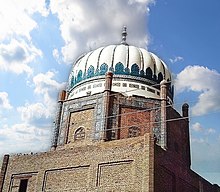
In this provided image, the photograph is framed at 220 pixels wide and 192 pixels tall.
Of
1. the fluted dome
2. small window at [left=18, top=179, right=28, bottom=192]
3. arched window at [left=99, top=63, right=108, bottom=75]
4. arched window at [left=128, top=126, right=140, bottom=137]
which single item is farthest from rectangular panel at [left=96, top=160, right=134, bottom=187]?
arched window at [left=99, top=63, right=108, bottom=75]

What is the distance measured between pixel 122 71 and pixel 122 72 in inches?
2.6

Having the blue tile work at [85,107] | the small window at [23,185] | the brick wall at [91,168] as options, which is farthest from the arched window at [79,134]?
the small window at [23,185]

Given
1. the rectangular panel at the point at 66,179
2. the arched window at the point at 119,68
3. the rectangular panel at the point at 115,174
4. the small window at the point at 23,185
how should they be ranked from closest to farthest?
the rectangular panel at the point at 115,174 < the rectangular panel at the point at 66,179 < the small window at the point at 23,185 < the arched window at the point at 119,68

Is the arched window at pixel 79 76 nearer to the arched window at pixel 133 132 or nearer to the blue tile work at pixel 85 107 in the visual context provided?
the blue tile work at pixel 85 107

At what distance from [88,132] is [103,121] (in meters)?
1.09

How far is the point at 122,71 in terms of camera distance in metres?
23.7

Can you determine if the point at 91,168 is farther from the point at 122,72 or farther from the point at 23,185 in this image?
the point at 122,72

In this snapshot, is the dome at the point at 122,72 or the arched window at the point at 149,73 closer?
the dome at the point at 122,72

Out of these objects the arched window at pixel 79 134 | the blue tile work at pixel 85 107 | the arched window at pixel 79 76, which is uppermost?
the arched window at pixel 79 76

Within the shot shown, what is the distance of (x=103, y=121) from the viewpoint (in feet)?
67.9

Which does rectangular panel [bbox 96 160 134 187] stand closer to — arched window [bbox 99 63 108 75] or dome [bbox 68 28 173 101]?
dome [bbox 68 28 173 101]

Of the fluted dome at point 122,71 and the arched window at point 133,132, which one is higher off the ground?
the fluted dome at point 122,71

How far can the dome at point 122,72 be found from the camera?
23375 millimetres

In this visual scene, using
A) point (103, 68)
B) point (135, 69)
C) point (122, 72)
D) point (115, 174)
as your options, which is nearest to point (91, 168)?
point (115, 174)
